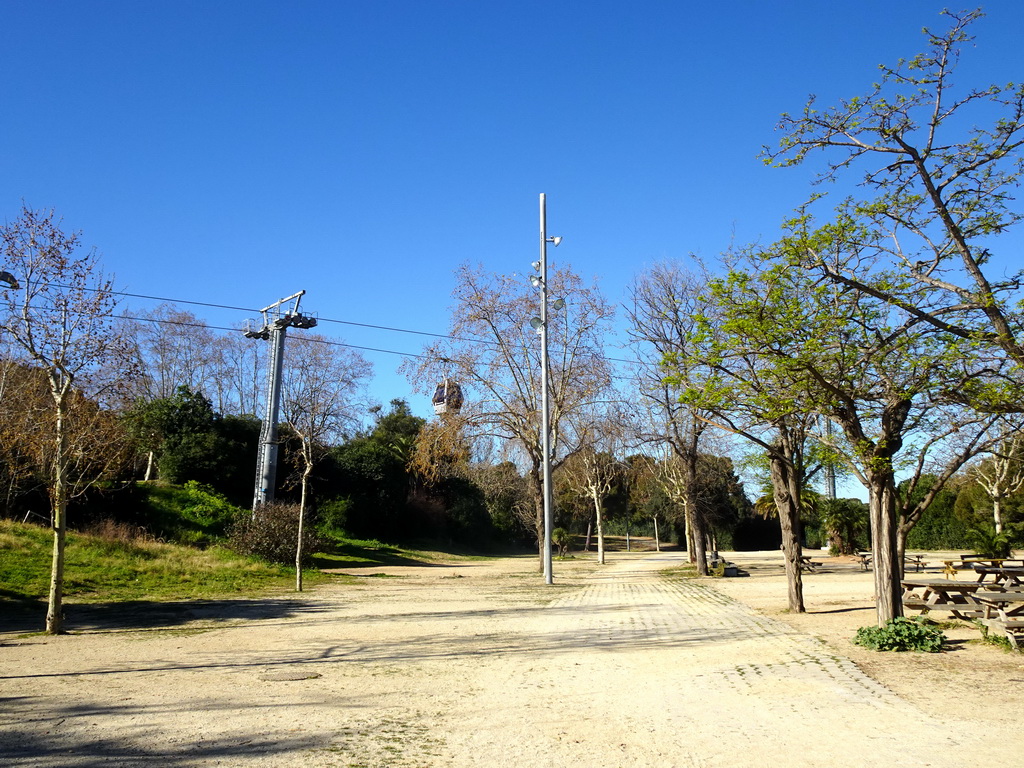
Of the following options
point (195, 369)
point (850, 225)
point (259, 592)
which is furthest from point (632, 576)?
point (195, 369)

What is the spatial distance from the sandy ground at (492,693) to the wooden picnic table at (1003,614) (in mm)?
329

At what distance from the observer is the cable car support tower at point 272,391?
103 feet

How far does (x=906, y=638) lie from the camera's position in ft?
31.5

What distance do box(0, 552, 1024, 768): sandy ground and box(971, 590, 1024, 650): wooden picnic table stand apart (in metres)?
0.33

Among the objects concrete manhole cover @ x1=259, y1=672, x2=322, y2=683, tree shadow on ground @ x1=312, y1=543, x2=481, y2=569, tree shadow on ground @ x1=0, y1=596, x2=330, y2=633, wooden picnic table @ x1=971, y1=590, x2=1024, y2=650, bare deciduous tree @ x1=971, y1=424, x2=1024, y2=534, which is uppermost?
bare deciduous tree @ x1=971, y1=424, x2=1024, y2=534

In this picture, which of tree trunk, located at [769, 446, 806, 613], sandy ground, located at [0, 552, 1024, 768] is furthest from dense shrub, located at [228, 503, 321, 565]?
tree trunk, located at [769, 446, 806, 613]

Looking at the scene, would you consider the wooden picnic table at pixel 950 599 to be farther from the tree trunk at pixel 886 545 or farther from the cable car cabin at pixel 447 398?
the cable car cabin at pixel 447 398

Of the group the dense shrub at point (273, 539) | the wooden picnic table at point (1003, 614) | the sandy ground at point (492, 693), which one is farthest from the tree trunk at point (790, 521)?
the dense shrub at point (273, 539)

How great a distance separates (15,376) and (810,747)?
2853 centimetres

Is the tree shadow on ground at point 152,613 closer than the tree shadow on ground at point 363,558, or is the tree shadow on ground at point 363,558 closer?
the tree shadow on ground at point 152,613

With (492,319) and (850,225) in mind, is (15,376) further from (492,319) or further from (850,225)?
(850,225)

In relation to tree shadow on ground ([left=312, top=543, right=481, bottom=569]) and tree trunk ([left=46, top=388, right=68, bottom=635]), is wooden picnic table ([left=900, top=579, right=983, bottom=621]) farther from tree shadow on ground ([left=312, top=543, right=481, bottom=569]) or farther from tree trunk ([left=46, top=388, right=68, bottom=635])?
tree shadow on ground ([left=312, top=543, right=481, bottom=569])

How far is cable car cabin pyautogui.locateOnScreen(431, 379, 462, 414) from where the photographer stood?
26234mm

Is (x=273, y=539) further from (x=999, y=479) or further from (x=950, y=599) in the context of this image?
(x=999, y=479)
